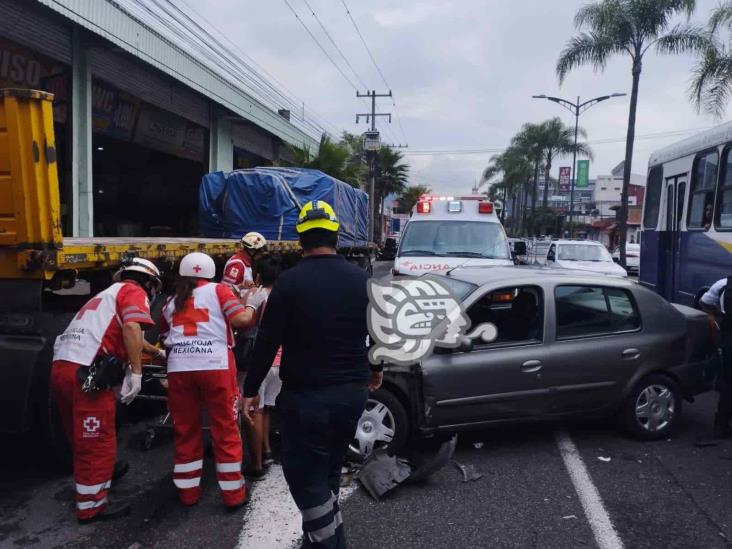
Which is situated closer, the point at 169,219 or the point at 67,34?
the point at 67,34

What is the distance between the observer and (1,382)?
388 cm

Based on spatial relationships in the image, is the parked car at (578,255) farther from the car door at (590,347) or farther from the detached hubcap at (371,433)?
the detached hubcap at (371,433)

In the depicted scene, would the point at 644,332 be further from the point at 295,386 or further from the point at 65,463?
the point at 65,463

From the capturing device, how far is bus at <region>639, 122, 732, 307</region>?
8.20 meters

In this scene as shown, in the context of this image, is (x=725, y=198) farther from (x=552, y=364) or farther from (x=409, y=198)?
(x=409, y=198)

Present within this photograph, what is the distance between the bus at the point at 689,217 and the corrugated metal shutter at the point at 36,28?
33.9ft

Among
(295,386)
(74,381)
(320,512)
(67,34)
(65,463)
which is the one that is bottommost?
(65,463)

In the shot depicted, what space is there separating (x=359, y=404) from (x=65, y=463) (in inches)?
110

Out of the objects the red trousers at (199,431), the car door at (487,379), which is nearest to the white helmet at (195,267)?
the red trousers at (199,431)

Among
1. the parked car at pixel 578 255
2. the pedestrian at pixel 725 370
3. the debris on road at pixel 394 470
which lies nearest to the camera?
the debris on road at pixel 394 470

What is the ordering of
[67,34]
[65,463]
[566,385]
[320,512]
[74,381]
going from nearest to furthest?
[320,512], [74,381], [65,463], [566,385], [67,34]

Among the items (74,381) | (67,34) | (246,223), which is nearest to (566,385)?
(74,381)

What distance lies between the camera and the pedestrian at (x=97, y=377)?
3.78 meters

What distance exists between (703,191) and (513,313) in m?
5.16
